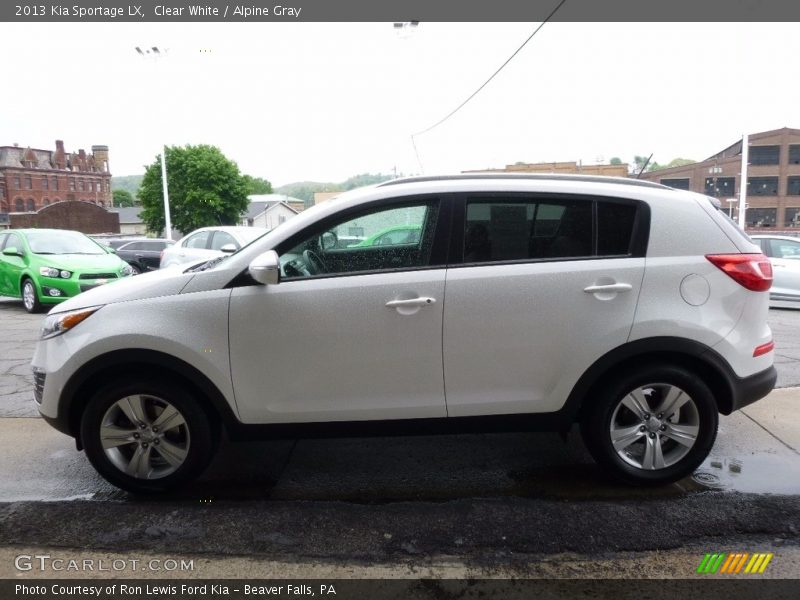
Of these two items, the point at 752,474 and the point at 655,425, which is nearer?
the point at 655,425

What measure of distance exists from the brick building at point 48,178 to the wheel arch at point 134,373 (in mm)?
93023

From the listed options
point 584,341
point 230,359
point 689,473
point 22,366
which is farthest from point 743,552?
point 22,366

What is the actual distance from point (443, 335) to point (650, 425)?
132 centimetres

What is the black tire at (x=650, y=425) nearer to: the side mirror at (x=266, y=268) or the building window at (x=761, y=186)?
the side mirror at (x=266, y=268)

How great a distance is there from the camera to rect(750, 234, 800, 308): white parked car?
10648 mm

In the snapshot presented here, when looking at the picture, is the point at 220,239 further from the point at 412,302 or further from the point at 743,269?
the point at 743,269

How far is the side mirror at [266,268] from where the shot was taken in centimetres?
301

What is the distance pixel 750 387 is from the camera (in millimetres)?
3260

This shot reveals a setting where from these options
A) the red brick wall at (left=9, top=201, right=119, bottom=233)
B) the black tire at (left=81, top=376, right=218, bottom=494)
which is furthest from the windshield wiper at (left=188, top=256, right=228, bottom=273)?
the red brick wall at (left=9, top=201, right=119, bottom=233)

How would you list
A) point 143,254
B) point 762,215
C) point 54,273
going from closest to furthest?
point 54,273 < point 143,254 < point 762,215

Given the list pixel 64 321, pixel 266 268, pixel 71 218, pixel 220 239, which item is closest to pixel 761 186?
pixel 220 239

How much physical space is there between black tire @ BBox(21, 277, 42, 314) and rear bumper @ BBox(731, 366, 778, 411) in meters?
10.9

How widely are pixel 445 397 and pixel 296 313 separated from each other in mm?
957

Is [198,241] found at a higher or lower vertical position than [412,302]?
higher
